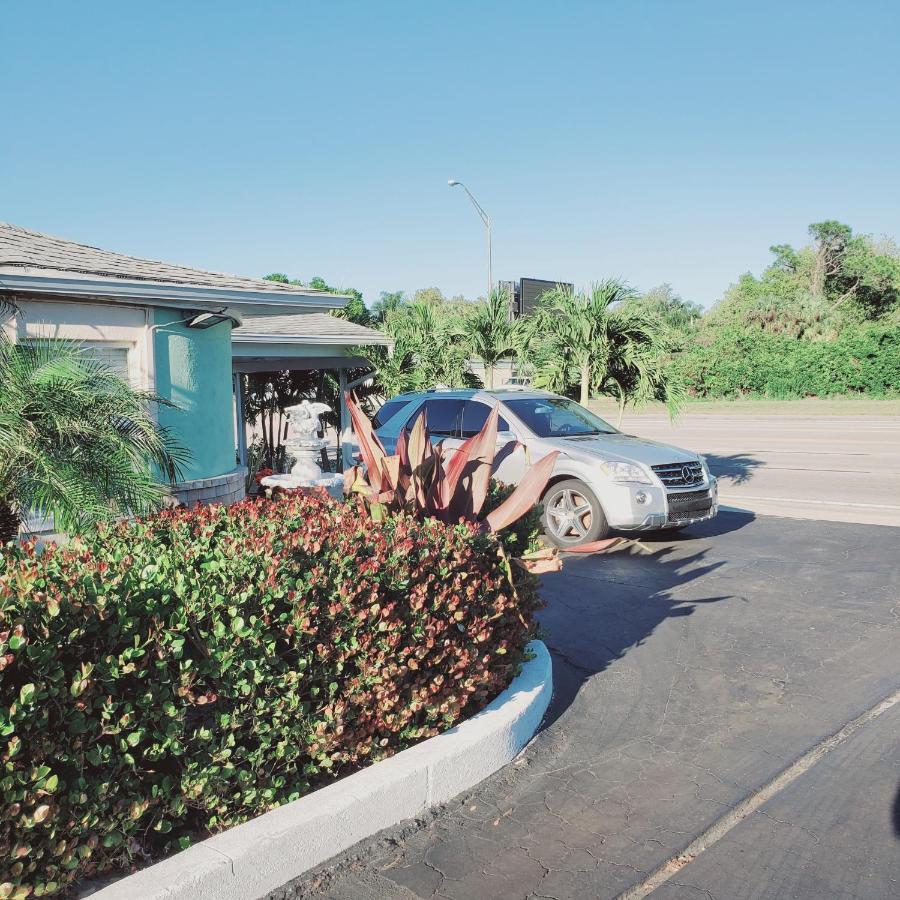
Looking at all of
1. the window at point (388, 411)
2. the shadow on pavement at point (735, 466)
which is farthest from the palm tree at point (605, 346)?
the shadow on pavement at point (735, 466)

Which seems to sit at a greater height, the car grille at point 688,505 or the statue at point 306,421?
the statue at point 306,421

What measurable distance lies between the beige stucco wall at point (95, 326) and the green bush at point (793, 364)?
2696 centimetres

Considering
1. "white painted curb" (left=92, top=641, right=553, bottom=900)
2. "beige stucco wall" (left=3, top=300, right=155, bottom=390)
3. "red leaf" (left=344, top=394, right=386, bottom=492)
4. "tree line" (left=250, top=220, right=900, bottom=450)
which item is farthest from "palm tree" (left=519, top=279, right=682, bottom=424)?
"white painted curb" (left=92, top=641, right=553, bottom=900)

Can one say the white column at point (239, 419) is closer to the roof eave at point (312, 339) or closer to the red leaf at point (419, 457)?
the roof eave at point (312, 339)

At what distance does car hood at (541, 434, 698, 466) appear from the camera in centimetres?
928

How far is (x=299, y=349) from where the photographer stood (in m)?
14.6

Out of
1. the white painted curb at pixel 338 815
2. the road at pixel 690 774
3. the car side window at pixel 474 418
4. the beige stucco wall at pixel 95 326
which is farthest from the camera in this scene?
the car side window at pixel 474 418

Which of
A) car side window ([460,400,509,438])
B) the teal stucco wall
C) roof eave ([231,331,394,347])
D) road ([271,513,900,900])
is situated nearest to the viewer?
road ([271,513,900,900])

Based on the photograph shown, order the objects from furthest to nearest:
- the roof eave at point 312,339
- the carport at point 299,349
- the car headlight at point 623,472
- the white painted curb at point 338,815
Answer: the carport at point 299,349
the roof eave at point 312,339
the car headlight at point 623,472
the white painted curb at point 338,815

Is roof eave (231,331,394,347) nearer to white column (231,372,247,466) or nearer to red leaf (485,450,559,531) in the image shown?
white column (231,372,247,466)

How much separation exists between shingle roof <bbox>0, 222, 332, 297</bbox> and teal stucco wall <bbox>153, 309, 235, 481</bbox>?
19.3 inches

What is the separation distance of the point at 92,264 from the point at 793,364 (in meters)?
34.3

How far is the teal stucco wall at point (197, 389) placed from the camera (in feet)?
28.2

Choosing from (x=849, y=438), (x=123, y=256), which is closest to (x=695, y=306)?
(x=849, y=438)
